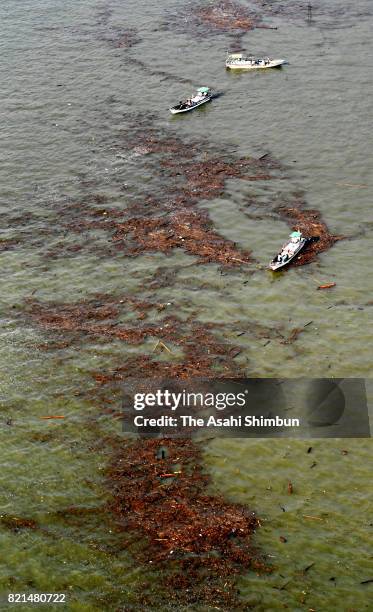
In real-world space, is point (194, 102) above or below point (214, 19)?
below

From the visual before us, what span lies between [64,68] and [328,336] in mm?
52368

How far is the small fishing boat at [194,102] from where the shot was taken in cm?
6806

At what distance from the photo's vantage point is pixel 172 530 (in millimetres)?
30750

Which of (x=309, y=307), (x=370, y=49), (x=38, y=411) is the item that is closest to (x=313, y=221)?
(x=309, y=307)

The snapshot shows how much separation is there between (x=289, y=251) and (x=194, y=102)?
2726 centimetres

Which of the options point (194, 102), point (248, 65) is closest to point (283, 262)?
point (194, 102)

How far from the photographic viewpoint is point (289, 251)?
4784 cm

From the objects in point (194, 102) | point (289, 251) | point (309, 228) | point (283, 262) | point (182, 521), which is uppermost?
point (194, 102)

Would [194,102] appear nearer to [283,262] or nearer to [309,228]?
[309,228]

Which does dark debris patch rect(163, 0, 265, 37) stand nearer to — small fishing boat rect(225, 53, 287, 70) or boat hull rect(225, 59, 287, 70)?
small fishing boat rect(225, 53, 287, 70)

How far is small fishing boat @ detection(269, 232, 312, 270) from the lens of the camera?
4706 centimetres

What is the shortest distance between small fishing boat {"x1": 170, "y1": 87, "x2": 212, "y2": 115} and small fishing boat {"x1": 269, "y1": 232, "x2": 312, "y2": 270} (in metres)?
24.5

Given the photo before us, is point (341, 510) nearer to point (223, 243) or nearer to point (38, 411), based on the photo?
point (38, 411)

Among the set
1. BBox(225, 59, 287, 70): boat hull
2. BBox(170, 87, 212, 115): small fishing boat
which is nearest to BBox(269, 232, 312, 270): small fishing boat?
BBox(170, 87, 212, 115): small fishing boat
